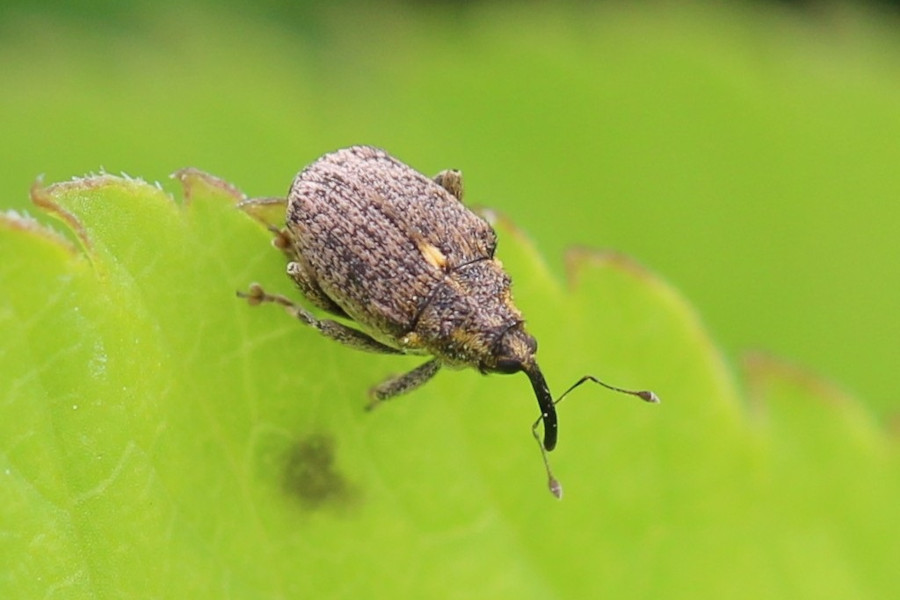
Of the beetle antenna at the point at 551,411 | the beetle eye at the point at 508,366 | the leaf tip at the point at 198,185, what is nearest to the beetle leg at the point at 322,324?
the leaf tip at the point at 198,185

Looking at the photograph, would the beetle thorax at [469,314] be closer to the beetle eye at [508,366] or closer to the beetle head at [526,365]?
the beetle head at [526,365]

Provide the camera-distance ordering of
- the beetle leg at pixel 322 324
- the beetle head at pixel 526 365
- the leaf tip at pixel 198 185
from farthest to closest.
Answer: the beetle head at pixel 526 365, the beetle leg at pixel 322 324, the leaf tip at pixel 198 185

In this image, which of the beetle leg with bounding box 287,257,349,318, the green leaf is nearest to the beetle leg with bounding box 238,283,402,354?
the green leaf

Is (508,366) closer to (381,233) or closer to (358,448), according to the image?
(358,448)

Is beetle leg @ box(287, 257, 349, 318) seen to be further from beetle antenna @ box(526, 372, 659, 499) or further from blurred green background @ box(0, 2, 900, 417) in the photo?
blurred green background @ box(0, 2, 900, 417)

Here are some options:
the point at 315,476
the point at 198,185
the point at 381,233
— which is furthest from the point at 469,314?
the point at 198,185

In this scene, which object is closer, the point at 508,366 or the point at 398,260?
the point at 508,366
